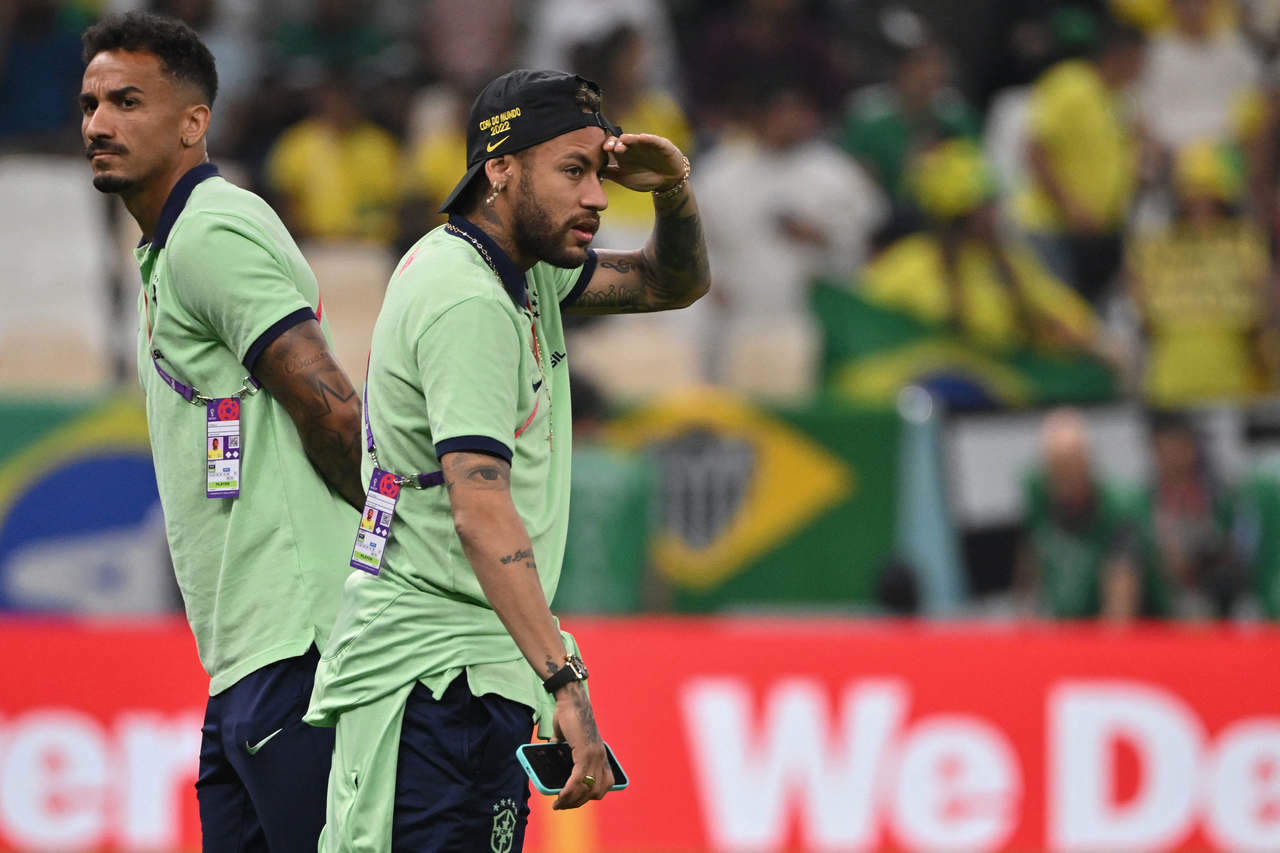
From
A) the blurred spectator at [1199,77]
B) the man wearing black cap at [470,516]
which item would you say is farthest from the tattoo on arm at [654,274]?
the blurred spectator at [1199,77]

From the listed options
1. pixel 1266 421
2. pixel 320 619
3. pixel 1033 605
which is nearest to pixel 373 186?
pixel 1033 605

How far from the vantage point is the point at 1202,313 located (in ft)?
37.3

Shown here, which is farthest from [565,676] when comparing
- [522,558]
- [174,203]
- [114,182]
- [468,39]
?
[468,39]

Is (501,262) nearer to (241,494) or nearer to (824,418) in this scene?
(241,494)

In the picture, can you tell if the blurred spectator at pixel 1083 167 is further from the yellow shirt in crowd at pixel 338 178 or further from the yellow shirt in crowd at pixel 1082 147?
the yellow shirt in crowd at pixel 338 178

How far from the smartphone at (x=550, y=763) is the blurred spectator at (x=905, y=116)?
8.69 meters

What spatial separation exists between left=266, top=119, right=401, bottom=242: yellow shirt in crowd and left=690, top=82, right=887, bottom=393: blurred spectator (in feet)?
6.67

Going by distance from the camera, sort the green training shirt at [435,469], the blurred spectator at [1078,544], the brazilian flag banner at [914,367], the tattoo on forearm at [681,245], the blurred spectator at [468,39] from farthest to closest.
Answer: the blurred spectator at [468,39] → the brazilian flag banner at [914,367] → the blurred spectator at [1078,544] → the tattoo on forearm at [681,245] → the green training shirt at [435,469]

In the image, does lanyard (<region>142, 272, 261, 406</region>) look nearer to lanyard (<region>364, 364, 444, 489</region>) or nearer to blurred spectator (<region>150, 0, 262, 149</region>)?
lanyard (<region>364, 364, 444, 489</region>)

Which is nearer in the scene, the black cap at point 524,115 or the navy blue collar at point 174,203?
the black cap at point 524,115

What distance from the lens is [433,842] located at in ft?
11.2

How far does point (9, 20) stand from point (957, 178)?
626 centimetres

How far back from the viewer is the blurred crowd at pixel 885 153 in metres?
11.1

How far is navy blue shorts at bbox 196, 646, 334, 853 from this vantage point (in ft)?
12.2
